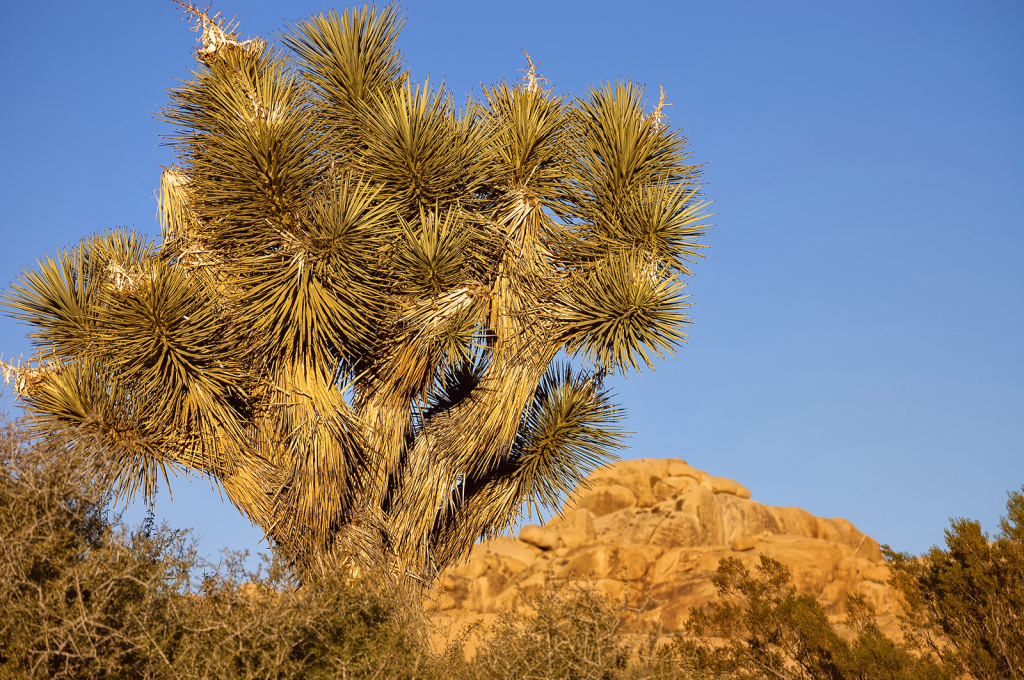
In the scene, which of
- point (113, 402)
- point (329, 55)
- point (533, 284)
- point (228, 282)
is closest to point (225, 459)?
point (113, 402)

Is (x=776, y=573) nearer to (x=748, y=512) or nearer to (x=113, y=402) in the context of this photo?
(x=113, y=402)

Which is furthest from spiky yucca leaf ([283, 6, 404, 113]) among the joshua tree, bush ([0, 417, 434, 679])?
bush ([0, 417, 434, 679])

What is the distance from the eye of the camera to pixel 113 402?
8492mm

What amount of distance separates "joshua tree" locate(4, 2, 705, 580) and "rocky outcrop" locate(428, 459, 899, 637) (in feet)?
42.2

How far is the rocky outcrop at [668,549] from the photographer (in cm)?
2380

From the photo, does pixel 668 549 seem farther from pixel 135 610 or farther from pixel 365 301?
pixel 135 610

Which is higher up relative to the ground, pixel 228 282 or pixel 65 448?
pixel 228 282

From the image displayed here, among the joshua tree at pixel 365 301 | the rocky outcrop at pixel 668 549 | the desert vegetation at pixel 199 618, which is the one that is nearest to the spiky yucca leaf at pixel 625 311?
the joshua tree at pixel 365 301

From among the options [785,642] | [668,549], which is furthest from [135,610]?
[668,549]

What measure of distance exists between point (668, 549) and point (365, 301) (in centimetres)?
1978

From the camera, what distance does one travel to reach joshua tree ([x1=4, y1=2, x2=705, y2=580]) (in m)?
8.42

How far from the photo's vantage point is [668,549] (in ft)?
85.0

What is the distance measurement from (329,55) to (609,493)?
918 inches

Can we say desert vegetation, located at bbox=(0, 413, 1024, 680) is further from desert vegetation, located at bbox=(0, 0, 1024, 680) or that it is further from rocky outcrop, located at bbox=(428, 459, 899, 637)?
rocky outcrop, located at bbox=(428, 459, 899, 637)
